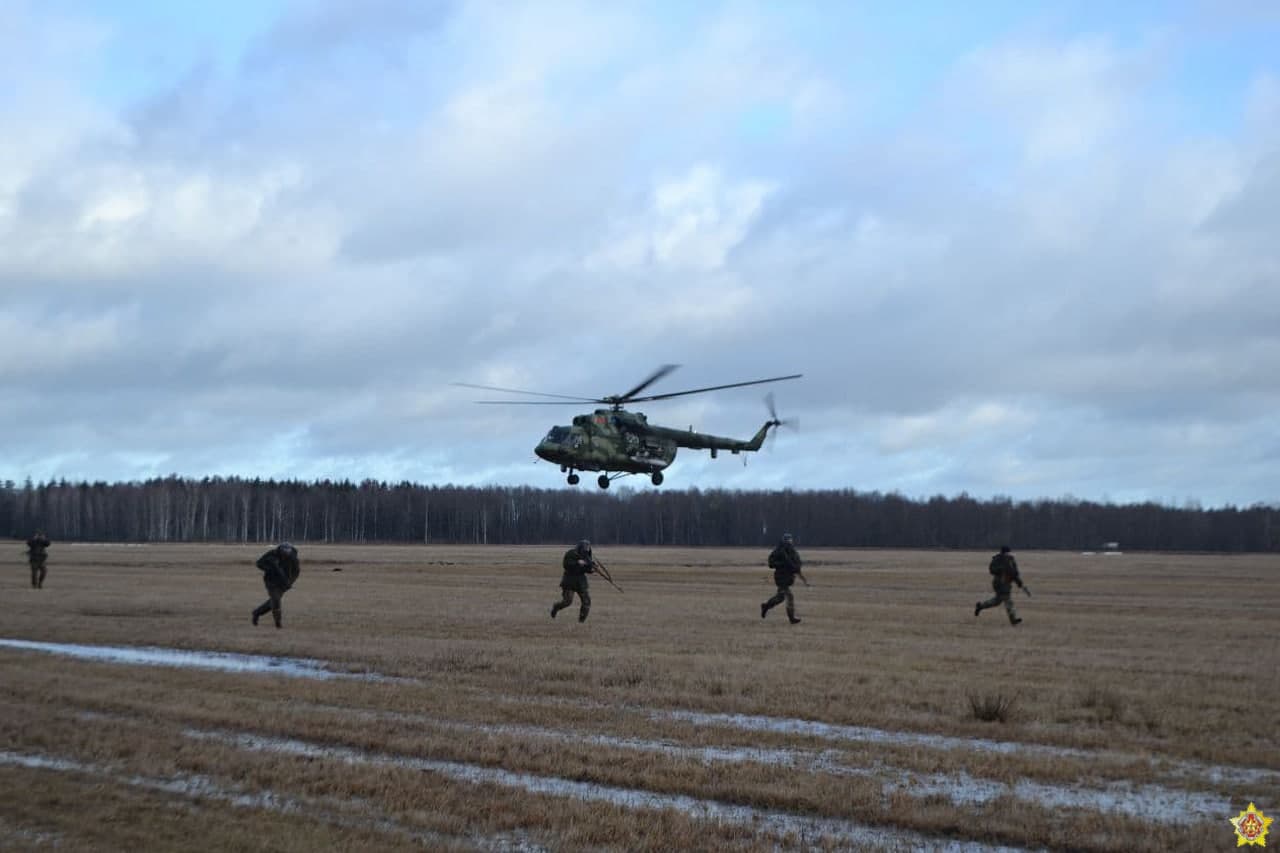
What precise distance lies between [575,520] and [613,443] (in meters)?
145

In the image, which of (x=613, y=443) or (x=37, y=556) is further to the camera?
(x=613, y=443)

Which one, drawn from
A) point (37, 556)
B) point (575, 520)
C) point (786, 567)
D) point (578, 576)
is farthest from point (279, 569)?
point (575, 520)

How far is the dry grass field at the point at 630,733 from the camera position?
30.3ft

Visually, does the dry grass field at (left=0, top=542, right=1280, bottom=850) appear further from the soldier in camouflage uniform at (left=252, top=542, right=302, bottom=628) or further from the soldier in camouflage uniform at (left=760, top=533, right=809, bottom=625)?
the soldier in camouflage uniform at (left=252, top=542, right=302, bottom=628)

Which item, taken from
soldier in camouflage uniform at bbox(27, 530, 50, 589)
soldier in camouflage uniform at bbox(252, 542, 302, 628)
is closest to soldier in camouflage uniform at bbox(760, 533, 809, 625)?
soldier in camouflage uniform at bbox(252, 542, 302, 628)

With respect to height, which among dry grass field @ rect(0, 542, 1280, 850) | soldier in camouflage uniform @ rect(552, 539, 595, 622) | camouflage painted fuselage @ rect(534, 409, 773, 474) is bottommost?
dry grass field @ rect(0, 542, 1280, 850)

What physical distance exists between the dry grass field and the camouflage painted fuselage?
1407cm

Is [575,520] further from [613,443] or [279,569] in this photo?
[279,569]

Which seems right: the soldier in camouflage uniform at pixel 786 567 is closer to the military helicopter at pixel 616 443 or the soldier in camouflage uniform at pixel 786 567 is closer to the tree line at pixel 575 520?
the military helicopter at pixel 616 443

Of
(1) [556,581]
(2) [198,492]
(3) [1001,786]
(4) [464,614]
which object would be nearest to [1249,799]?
(3) [1001,786]

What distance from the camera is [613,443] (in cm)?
4116

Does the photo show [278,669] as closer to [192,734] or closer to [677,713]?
[192,734]

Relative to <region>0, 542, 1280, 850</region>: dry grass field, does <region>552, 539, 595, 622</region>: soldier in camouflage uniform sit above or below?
above

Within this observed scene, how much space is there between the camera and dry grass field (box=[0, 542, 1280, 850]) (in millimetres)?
9227
